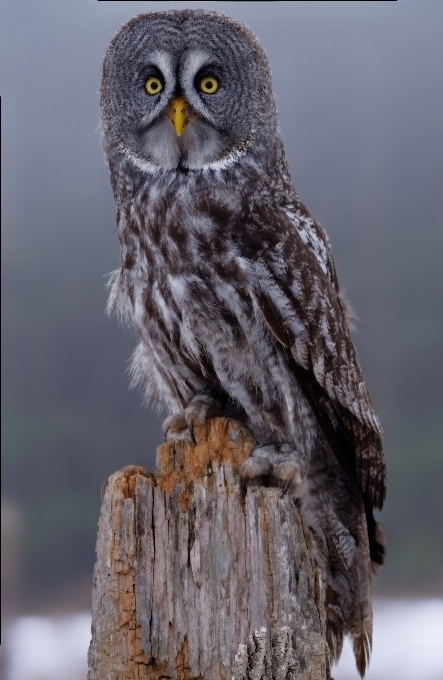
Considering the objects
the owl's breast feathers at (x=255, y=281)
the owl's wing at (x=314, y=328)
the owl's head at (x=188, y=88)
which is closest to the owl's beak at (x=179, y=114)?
the owl's head at (x=188, y=88)

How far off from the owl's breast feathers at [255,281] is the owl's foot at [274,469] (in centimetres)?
21

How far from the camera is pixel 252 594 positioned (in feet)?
6.38

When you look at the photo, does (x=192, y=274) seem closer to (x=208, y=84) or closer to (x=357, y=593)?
(x=208, y=84)

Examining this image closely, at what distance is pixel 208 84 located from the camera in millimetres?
2371

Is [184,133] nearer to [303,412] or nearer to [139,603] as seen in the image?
[303,412]

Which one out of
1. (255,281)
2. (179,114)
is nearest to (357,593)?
(255,281)

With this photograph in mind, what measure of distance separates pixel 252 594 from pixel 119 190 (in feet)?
4.06

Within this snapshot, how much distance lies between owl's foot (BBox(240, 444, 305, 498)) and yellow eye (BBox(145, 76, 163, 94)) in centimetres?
106

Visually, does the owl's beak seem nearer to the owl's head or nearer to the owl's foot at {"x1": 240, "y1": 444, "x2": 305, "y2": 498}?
the owl's head

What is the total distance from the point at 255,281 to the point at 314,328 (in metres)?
0.22

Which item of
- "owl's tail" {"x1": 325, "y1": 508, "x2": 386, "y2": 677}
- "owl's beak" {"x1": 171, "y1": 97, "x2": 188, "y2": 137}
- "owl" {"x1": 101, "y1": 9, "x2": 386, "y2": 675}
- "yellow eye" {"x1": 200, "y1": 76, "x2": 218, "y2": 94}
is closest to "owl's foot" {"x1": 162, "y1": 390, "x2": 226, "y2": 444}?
"owl" {"x1": 101, "y1": 9, "x2": 386, "y2": 675}

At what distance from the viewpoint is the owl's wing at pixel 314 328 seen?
7.34 ft

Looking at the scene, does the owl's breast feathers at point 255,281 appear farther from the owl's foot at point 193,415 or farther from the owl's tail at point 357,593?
the owl's tail at point 357,593

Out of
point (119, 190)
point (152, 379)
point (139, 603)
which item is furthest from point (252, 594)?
point (119, 190)
